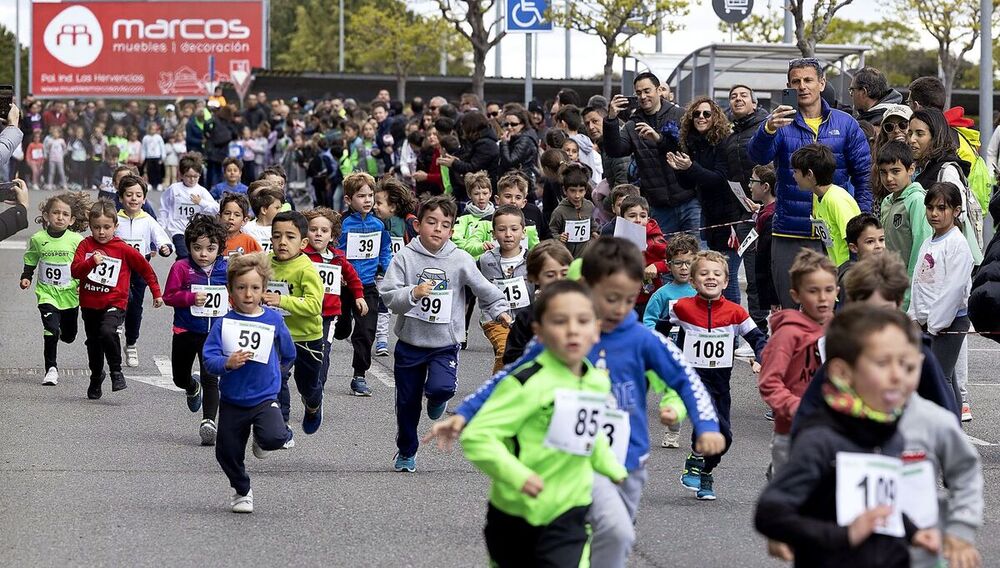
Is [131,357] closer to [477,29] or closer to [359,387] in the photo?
[359,387]

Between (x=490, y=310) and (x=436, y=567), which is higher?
(x=490, y=310)

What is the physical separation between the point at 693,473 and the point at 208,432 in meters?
3.10

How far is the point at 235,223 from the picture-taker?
1215cm

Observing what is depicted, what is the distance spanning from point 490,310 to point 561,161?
6.01 m

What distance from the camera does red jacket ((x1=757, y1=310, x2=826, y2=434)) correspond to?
6.60 meters

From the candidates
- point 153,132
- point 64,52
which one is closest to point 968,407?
point 153,132

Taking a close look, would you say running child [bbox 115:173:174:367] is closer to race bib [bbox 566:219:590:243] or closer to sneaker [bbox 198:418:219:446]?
race bib [bbox 566:219:590:243]

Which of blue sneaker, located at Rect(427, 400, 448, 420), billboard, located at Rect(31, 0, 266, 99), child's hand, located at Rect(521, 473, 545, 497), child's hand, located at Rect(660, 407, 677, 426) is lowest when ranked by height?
blue sneaker, located at Rect(427, 400, 448, 420)

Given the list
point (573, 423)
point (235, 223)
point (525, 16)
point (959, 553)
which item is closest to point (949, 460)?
point (959, 553)

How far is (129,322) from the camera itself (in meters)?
13.8

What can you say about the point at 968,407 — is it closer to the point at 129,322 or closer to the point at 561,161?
the point at 561,161

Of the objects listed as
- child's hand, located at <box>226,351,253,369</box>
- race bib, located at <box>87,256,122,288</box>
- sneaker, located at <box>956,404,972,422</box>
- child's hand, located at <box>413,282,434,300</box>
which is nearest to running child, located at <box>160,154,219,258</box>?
race bib, located at <box>87,256,122,288</box>

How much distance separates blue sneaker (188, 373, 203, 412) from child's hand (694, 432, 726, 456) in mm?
6064

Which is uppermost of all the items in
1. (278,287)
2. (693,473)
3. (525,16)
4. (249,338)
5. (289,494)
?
(525,16)
